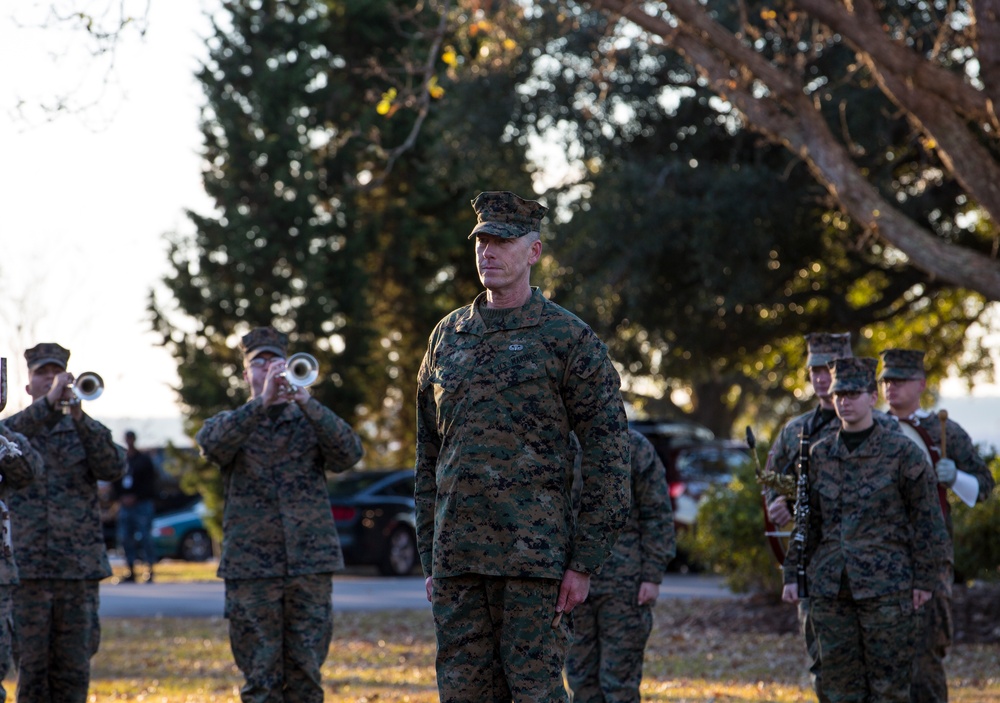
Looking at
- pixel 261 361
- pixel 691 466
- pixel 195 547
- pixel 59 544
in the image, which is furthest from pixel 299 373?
pixel 195 547

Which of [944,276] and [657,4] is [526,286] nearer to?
[944,276]

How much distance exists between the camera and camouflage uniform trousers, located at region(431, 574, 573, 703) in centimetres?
530

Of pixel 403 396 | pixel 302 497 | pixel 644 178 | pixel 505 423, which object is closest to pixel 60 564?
pixel 302 497

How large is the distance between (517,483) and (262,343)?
362cm

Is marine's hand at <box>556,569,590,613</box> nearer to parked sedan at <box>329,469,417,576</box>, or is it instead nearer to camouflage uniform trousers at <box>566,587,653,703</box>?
camouflage uniform trousers at <box>566,587,653,703</box>

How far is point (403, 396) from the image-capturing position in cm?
3328

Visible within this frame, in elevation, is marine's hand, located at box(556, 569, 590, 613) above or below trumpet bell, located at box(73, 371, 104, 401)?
below

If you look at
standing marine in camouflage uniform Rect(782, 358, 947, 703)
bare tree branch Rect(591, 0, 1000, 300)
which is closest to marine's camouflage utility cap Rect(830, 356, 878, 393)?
standing marine in camouflage uniform Rect(782, 358, 947, 703)

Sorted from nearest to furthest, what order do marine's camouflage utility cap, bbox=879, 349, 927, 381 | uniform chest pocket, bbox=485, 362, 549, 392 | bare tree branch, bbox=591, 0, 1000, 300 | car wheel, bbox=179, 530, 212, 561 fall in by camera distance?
1. uniform chest pocket, bbox=485, 362, 549, 392
2. marine's camouflage utility cap, bbox=879, 349, 927, 381
3. bare tree branch, bbox=591, 0, 1000, 300
4. car wheel, bbox=179, 530, 212, 561

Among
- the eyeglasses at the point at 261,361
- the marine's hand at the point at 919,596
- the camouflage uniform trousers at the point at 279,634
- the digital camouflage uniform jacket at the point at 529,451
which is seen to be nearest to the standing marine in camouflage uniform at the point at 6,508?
the camouflage uniform trousers at the point at 279,634

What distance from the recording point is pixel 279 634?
27.0ft

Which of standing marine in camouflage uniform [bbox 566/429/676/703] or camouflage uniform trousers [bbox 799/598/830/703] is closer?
camouflage uniform trousers [bbox 799/598/830/703]

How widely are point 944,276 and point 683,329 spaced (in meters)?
8.82

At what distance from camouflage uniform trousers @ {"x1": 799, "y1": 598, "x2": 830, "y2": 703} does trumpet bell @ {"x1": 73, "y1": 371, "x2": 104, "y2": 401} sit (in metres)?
4.41
